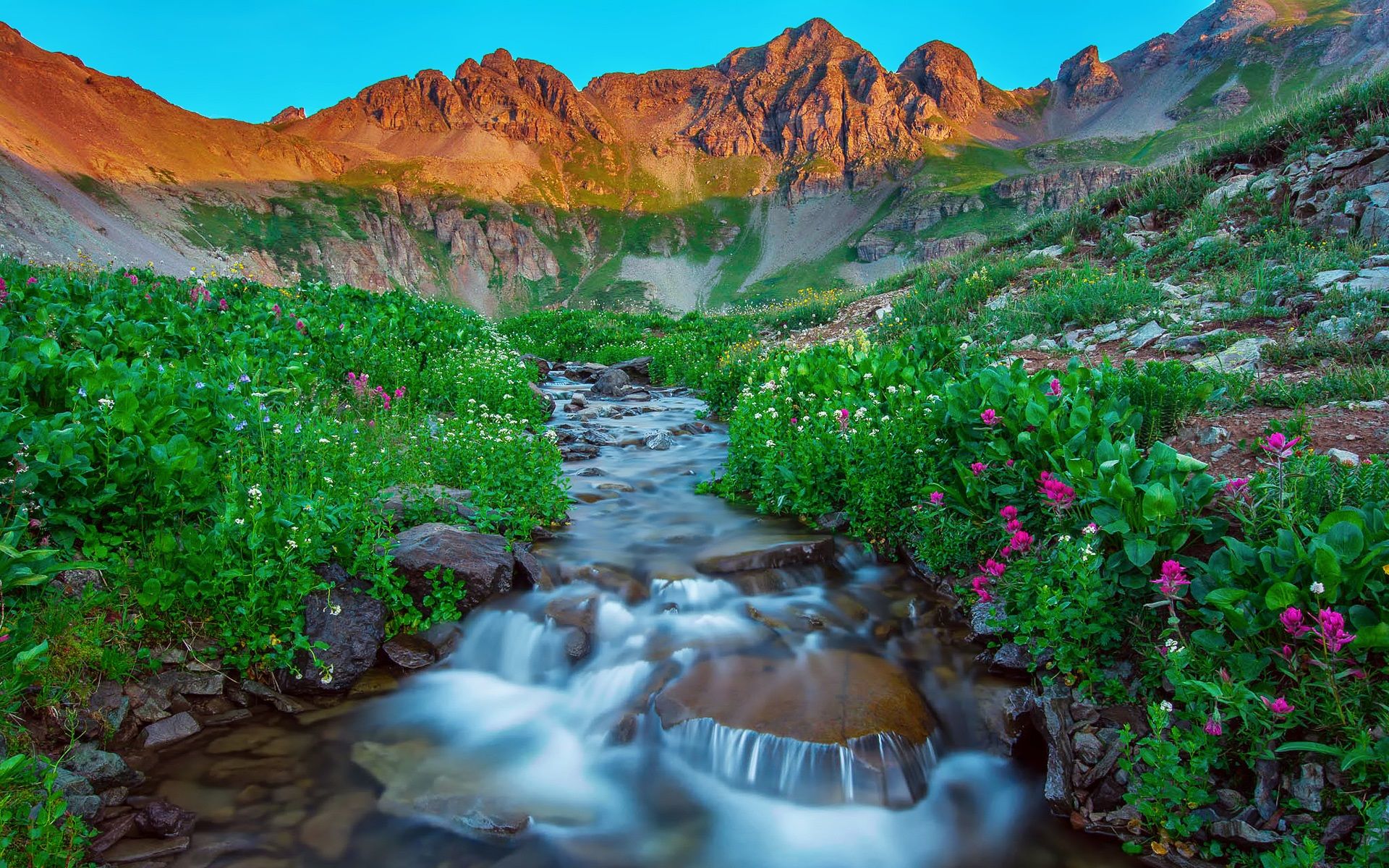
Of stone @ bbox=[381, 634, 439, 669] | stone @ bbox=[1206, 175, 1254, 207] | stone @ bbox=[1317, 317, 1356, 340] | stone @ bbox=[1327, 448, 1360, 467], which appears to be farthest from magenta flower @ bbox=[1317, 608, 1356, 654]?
stone @ bbox=[1206, 175, 1254, 207]

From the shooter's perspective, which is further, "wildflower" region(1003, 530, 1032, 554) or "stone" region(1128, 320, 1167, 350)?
"stone" region(1128, 320, 1167, 350)

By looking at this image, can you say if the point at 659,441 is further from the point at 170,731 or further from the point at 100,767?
the point at 100,767

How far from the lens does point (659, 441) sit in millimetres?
11445

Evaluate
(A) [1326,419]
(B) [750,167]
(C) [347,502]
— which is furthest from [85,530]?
(B) [750,167]

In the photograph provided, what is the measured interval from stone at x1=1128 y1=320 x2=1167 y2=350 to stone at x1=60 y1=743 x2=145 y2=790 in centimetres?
1036

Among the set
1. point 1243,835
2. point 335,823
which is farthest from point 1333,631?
point 335,823

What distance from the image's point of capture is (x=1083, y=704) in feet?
12.5

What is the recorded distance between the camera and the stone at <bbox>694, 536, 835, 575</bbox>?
20.5ft

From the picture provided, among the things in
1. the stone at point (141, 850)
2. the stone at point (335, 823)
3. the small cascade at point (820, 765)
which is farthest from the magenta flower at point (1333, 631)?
the stone at point (141, 850)

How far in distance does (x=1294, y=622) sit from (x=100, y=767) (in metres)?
5.81

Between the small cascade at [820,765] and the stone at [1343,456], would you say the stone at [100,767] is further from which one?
the stone at [1343,456]

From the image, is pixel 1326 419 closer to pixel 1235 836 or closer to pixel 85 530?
pixel 1235 836

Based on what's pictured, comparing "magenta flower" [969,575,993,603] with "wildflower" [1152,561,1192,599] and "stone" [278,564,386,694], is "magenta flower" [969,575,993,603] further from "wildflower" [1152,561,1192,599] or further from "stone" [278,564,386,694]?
"stone" [278,564,386,694]

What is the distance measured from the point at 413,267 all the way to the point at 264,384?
13711cm
